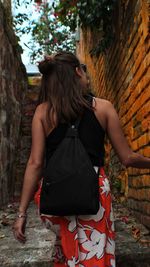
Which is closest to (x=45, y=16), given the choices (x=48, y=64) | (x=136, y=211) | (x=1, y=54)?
(x=1, y=54)

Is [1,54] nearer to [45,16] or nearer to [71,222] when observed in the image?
[71,222]

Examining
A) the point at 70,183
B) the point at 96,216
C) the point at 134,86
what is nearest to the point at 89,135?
the point at 70,183

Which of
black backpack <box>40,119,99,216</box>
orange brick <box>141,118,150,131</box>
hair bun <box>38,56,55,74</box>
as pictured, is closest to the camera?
black backpack <box>40,119,99,216</box>

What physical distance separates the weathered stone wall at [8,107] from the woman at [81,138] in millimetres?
3753

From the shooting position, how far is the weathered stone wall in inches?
247

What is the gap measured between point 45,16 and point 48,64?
16.2m

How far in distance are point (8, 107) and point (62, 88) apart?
4924 millimetres

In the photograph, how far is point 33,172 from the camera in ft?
7.13

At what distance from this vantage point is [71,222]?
81.5 inches

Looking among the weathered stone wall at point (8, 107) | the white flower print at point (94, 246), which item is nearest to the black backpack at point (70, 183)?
the white flower print at point (94, 246)

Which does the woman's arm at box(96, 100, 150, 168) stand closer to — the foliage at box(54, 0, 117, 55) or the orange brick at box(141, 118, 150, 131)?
the orange brick at box(141, 118, 150, 131)

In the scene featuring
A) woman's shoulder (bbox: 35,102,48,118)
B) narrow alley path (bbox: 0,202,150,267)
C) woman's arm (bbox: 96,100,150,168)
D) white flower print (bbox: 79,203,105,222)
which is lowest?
narrow alley path (bbox: 0,202,150,267)

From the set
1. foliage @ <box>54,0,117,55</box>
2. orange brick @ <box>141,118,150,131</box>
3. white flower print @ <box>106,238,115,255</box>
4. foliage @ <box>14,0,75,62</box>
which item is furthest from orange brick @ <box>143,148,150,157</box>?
foliage @ <box>14,0,75,62</box>

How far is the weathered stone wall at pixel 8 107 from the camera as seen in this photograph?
627 cm
